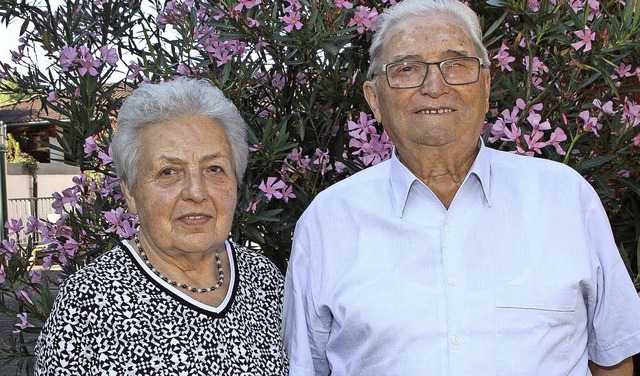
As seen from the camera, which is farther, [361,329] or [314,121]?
[314,121]

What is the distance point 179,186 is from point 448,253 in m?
0.79

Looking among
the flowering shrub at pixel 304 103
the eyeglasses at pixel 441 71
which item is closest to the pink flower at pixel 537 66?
the flowering shrub at pixel 304 103

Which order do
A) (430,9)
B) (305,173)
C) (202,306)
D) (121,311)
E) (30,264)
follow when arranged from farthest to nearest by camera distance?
(30,264)
(305,173)
(430,9)
(202,306)
(121,311)

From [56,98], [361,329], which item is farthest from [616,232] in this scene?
[56,98]

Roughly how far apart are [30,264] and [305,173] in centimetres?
140

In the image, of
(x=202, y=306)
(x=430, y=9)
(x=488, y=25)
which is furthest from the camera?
(x=488, y=25)

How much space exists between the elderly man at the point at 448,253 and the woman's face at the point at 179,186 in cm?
37

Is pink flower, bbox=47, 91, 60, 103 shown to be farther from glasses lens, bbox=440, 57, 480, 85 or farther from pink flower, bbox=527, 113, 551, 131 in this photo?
pink flower, bbox=527, 113, 551, 131

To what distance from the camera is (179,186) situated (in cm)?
227

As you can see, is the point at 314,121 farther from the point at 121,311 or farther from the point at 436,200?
the point at 121,311

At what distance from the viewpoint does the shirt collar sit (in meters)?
2.36

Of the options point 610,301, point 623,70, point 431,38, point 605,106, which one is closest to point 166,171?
point 431,38

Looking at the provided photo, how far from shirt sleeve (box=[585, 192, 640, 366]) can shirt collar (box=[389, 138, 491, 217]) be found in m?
0.31

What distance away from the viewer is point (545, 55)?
3250 mm
